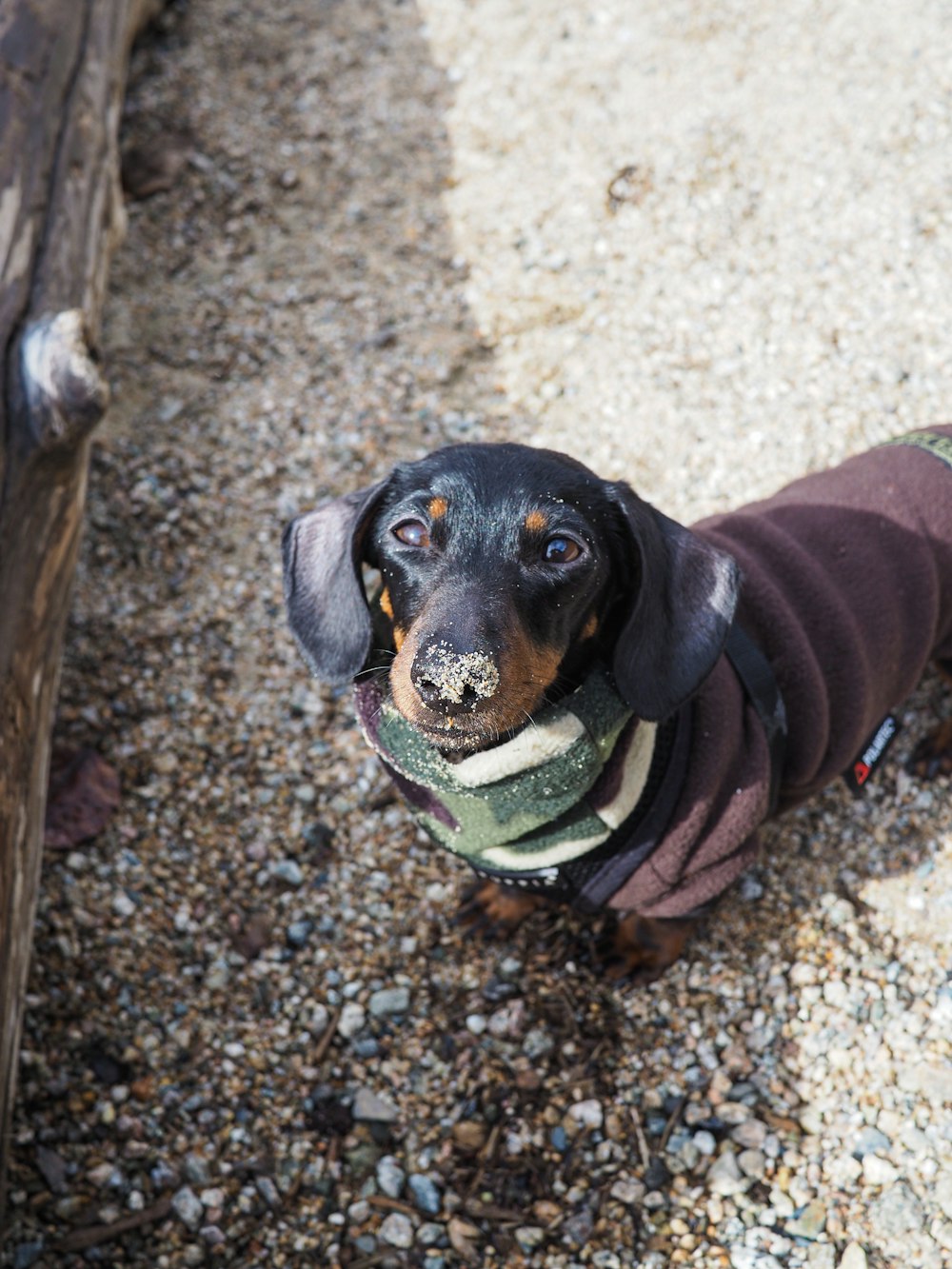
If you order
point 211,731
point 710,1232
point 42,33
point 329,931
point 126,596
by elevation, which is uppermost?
point 42,33

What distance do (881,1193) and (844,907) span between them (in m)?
0.75

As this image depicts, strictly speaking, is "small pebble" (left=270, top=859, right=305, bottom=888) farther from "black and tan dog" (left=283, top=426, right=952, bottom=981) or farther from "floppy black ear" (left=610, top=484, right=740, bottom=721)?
"floppy black ear" (left=610, top=484, right=740, bottom=721)

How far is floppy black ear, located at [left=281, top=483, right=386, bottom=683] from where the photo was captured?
2.46 metres

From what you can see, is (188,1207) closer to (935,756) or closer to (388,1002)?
(388,1002)

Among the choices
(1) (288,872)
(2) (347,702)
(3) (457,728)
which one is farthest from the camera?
(2) (347,702)

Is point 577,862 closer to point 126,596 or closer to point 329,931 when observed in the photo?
point 329,931

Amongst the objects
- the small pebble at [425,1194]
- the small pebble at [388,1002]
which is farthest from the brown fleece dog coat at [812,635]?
the small pebble at [425,1194]

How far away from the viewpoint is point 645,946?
120 inches

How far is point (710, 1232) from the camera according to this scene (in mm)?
2668

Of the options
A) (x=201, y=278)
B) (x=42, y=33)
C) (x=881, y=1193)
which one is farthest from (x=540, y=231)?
(x=881, y=1193)

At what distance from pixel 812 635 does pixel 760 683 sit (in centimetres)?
22

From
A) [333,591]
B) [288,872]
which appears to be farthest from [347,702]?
[333,591]

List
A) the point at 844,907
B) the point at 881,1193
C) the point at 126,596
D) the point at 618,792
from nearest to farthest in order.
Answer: the point at 618,792 → the point at 881,1193 → the point at 844,907 → the point at 126,596

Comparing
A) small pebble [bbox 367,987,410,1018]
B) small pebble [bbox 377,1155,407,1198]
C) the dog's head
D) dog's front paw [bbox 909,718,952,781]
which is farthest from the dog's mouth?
dog's front paw [bbox 909,718,952,781]
